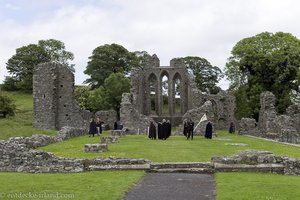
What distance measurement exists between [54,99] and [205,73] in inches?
1637

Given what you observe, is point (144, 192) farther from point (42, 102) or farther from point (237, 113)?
point (237, 113)

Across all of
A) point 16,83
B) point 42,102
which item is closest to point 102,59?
point 16,83

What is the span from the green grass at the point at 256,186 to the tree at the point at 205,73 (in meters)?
68.7

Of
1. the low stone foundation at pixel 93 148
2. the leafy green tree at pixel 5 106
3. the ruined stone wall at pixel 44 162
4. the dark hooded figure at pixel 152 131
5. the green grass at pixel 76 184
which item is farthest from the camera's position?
the leafy green tree at pixel 5 106

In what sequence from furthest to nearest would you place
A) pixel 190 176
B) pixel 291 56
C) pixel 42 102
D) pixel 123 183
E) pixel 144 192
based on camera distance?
pixel 291 56 < pixel 42 102 < pixel 190 176 < pixel 123 183 < pixel 144 192

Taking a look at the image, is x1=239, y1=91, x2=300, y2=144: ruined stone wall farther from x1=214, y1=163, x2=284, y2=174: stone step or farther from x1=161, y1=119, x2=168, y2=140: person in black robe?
x1=214, y1=163, x2=284, y2=174: stone step

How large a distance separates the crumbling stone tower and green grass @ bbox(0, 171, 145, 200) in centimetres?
3309

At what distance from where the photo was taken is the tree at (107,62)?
85500mm

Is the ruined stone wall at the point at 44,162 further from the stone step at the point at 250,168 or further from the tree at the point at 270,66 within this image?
the tree at the point at 270,66

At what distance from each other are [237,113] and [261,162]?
51.6 m

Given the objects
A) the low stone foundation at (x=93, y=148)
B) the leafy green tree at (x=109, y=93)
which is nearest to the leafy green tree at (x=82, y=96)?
the leafy green tree at (x=109, y=93)

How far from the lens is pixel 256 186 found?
15555 mm

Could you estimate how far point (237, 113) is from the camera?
71.0 meters

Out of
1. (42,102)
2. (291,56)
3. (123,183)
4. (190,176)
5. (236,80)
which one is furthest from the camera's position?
(236,80)
